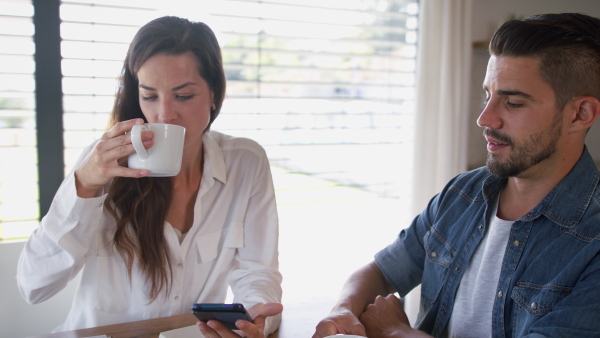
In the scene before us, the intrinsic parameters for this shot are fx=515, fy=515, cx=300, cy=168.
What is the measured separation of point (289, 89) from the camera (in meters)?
2.96

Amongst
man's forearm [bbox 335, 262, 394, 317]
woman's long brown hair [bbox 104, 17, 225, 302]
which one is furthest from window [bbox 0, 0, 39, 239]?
man's forearm [bbox 335, 262, 394, 317]

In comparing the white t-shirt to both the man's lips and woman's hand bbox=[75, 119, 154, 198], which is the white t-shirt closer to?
the man's lips

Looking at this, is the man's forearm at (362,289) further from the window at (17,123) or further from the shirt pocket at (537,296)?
the window at (17,123)

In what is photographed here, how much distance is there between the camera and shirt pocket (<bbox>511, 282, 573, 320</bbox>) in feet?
3.65

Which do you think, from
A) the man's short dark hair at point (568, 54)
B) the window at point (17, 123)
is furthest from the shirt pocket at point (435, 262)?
the window at point (17, 123)

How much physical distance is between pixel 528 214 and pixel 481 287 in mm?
216

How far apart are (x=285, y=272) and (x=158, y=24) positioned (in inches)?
75.7

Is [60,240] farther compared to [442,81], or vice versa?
[442,81]

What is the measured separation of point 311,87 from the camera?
3018mm

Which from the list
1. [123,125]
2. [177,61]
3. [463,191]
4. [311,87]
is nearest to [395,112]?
[311,87]

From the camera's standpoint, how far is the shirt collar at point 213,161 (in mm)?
1599

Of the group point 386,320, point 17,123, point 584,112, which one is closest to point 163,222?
point 386,320

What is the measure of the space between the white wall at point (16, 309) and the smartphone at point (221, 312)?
0.99 meters

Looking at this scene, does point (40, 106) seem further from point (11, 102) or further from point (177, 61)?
point (177, 61)
